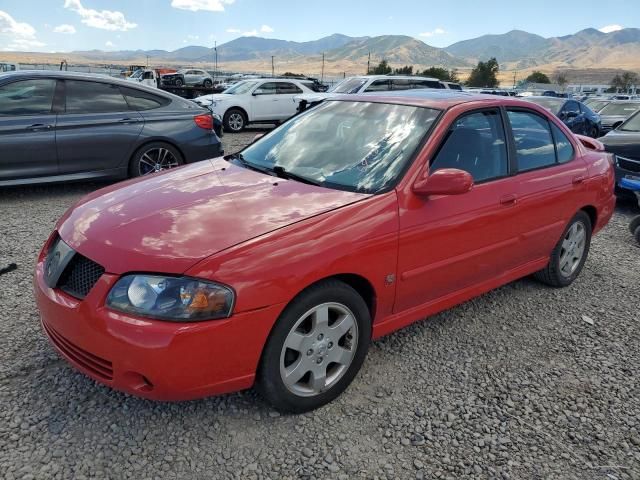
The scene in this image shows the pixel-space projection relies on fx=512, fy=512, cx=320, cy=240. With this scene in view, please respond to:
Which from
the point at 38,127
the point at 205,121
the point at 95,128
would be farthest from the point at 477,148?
the point at 38,127

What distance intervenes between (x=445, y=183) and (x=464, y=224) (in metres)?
0.45

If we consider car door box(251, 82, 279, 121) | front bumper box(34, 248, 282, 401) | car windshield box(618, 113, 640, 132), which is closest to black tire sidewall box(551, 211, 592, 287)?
front bumper box(34, 248, 282, 401)

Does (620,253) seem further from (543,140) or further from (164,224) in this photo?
(164,224)

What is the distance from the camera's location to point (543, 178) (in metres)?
3.77

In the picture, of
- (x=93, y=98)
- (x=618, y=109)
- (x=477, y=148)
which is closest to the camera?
(x=477, y=148)

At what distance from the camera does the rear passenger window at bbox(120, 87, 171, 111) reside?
6676 millimetres

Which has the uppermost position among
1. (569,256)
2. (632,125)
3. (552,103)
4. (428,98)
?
(428,98)

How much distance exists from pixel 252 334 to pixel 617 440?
1914 millimetres

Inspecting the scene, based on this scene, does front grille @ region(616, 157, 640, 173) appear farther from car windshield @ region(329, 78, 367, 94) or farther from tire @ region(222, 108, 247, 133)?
tire @ region(222, 108, 247, 133)

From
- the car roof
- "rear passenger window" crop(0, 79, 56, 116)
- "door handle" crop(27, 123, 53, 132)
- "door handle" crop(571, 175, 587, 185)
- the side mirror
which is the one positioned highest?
the car roof

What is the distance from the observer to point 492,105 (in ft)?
11.7

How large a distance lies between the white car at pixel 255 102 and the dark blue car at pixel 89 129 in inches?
291

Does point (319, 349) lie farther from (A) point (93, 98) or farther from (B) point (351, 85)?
(B) point (351, 85)

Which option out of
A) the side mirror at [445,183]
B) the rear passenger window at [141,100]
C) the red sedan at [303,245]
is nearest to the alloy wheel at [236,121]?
the rear passenger window at [141,100]
